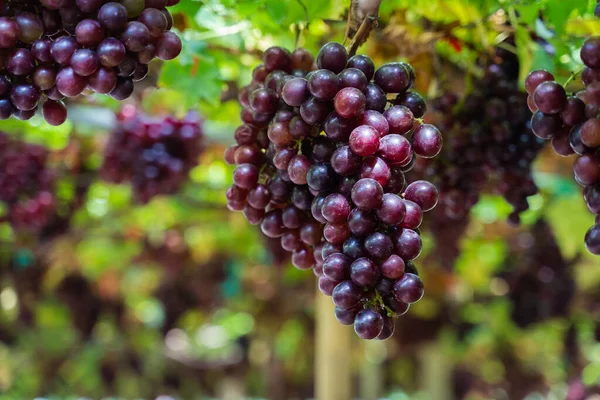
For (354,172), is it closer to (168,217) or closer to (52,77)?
(52,77)

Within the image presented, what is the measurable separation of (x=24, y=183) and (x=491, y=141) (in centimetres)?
151

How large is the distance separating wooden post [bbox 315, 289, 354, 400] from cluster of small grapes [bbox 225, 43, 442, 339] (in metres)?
1.43

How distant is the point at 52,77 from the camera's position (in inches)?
29.6

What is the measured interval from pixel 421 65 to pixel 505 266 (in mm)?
2021

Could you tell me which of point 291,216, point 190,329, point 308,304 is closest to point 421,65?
point 291,216

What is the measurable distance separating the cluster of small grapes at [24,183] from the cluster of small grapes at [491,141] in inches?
54.7

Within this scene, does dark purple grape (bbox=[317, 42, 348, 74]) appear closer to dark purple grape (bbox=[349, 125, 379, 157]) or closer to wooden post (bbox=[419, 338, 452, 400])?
dark purple grape (bbox=[349, 125, 379, 157])

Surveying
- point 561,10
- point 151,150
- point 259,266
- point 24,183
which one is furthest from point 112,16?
point 259,266

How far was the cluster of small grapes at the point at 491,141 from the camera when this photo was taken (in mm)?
1215

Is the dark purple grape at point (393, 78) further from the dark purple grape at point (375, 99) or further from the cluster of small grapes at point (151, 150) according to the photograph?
the cluster of small grapes at point (151, 150)

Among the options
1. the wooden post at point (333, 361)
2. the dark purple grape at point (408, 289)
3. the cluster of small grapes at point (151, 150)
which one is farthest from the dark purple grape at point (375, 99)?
the wooden post at point (333, 361)

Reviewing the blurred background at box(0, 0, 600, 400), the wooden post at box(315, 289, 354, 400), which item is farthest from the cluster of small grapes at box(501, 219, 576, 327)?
the wooden post at box(315, 289, 354, 400)

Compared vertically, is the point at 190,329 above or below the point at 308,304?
below

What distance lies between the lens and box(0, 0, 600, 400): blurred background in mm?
1294
